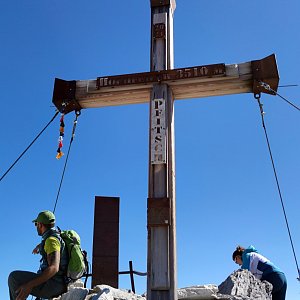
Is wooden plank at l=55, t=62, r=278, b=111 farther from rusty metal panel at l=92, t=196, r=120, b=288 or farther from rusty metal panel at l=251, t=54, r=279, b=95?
rusty metal panel at l=92, t=196, r=120, b=288

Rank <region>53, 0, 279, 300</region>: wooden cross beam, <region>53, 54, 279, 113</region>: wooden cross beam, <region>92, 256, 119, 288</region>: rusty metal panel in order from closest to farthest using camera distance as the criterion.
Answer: <region>53, 0, 279, 300</region>: wooden cross beam
<region>53, 54, 279, 113</region>: wooden cross beam
<region>92, 256, 119, 288</region>: rusty metal panel

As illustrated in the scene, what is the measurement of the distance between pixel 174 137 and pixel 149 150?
430 millimetres

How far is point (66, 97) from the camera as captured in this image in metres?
6.23

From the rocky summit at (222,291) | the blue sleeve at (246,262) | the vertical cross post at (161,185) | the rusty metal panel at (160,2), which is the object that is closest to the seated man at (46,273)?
the rocky summit at (222,291)

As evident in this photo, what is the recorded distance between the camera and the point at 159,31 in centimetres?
636

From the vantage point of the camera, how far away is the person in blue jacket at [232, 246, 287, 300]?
5.41m

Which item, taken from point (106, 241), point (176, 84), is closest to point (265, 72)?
point (176, 84)

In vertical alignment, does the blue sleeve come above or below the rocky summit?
above

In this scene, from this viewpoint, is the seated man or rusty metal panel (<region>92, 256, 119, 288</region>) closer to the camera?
the seated man

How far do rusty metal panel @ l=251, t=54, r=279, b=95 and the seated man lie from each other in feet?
10.5

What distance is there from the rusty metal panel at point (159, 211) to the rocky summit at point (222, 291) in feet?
3.00

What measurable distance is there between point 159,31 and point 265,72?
1706mm

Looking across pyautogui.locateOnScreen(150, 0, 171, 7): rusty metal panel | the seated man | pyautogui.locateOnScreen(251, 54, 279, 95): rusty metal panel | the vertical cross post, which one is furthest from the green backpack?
pyautogui.locateOnScreen(150, 0, 171, 7): rusty metal panel

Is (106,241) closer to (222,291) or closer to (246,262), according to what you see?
(246,262)
